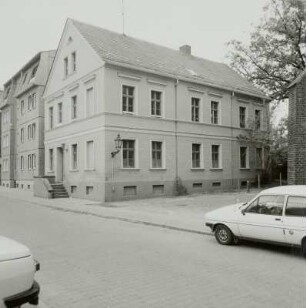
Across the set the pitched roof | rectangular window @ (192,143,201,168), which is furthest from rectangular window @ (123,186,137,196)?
the pitched roof

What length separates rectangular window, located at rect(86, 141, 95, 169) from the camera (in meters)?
25.1

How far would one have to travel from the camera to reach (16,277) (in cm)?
418

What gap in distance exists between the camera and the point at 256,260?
8266mm

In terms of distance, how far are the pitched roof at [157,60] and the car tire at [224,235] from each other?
52.3 feet

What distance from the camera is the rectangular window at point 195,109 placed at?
1132 inches

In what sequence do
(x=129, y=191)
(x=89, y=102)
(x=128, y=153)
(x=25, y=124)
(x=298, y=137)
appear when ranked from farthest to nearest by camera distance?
(x=25, y=124), (x=89, y=102), (x=128, y=153), (x=129, y=191), (x=298, y=137)

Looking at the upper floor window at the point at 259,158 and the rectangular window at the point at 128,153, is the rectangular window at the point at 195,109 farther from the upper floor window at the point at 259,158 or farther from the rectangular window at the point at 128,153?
the upper floor window at the point at 259,158

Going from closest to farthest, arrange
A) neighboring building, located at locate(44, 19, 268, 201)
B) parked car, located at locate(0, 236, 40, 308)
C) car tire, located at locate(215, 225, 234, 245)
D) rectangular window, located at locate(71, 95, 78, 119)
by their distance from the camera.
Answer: parked car, located at locate(0, 236, 40, 308) < car tire, located at locate(215, 225, 234, 245) < neighboring building, located at locate(44, 19, 268, 201) < rectangular window, located at locate(71, 95, 78, 119)

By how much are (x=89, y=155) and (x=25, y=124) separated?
17.0 metres

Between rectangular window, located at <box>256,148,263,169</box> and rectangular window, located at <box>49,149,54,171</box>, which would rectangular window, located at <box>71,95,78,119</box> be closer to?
rectangular window, located at <box>49,149,54,171</box>

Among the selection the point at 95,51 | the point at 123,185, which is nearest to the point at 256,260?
the point at 123,185

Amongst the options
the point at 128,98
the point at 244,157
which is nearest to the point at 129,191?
the point at 128,98

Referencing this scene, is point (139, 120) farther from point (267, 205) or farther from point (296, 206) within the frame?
point (296, 206)

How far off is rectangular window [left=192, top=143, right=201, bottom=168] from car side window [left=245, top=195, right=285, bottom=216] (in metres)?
18.7
